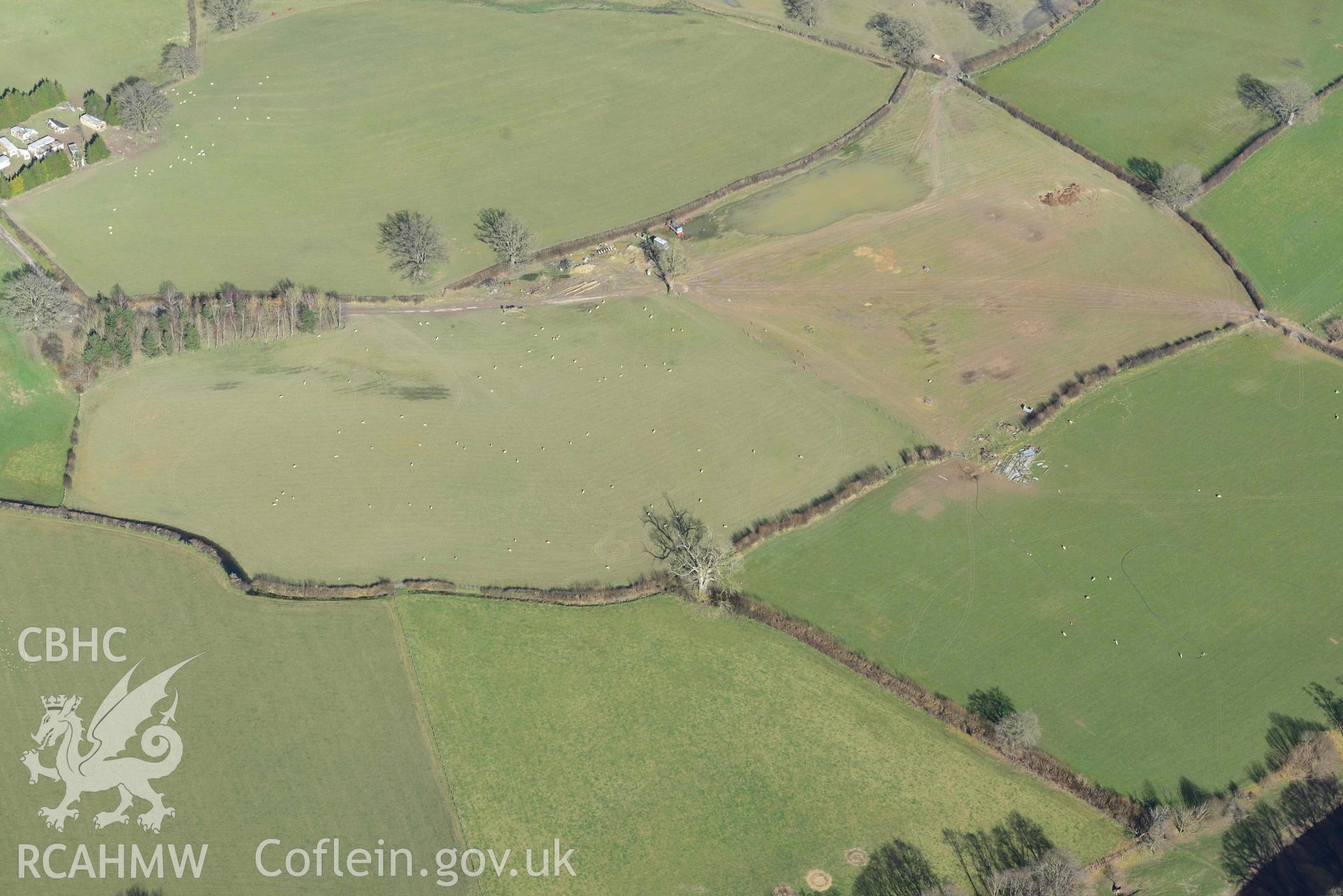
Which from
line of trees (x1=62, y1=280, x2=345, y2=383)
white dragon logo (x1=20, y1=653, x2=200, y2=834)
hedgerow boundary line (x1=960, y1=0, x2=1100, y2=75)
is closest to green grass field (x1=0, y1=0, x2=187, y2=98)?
line of trees (x1=62, y1=280, x2=345, y2=383)

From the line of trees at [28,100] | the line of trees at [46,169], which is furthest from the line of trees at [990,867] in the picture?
the line of trees at [28,100]

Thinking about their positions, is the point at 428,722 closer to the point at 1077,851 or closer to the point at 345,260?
the point at 1077,851

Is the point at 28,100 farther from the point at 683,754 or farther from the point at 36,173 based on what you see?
the point at 683,754

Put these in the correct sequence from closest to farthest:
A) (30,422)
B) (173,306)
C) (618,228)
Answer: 1. (30,422)
2. (173,306)
3. (618,228)

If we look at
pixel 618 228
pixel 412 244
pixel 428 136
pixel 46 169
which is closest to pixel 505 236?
pixel 412 244

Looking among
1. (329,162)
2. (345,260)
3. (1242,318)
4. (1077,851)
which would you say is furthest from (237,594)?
(1242,318)

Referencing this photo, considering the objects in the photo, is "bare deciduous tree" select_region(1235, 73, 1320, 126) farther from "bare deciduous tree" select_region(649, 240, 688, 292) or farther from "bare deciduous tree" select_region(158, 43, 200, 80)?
"bare deciduous tree" select_region(158, 43, 200, 80)

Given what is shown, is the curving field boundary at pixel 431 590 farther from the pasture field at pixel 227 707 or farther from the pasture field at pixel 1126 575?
the pasture field at pixel 1126 575

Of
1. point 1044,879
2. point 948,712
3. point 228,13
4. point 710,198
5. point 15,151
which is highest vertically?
point 228,13
